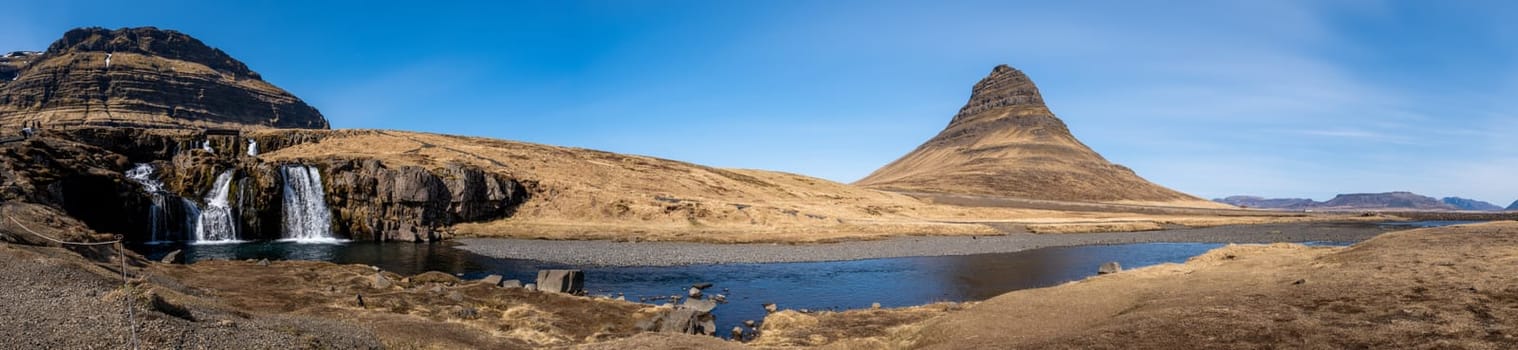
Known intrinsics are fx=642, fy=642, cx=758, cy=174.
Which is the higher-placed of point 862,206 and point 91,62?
point 91,62

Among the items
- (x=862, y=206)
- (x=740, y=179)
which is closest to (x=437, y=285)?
(x=862, y=206)

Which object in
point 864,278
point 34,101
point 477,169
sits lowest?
point 864,278

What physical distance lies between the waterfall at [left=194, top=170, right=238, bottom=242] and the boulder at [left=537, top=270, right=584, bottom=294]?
164 ft

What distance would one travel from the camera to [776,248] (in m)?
62.3

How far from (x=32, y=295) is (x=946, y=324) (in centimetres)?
2664

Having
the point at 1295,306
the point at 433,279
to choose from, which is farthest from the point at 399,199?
the point at 1295,306

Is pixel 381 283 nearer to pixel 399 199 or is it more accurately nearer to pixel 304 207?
pixel 399 199

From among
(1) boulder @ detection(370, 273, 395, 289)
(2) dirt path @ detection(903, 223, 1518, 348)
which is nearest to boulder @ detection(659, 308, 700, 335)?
(2) dirt path @ detection(903, 223, 1518, 348)

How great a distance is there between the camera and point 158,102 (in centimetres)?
19112

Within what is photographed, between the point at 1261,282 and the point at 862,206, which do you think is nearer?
the point at 1261,282

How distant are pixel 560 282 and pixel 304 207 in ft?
178

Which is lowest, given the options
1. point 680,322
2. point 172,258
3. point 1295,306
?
Answer: point 680,322

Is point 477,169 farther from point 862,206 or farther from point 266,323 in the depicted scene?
point 266,323

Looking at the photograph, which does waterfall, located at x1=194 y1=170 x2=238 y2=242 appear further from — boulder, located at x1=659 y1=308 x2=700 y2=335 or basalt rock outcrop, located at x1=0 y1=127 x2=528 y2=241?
boulder, located at x1=659 y1=308 x2=700 y2=335
